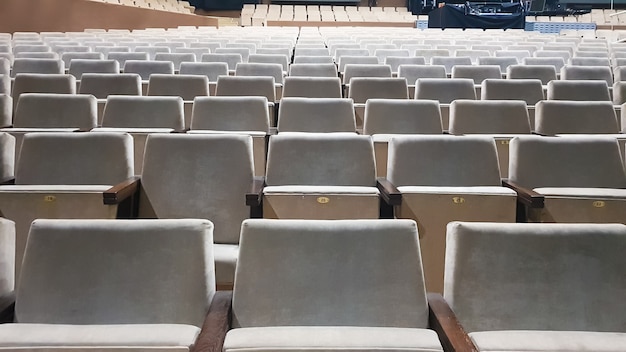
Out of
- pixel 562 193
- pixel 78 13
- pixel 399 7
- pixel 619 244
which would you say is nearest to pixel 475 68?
pixel 562 193

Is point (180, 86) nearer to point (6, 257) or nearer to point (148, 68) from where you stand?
point (148, 68)

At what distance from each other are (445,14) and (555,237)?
8.97ft

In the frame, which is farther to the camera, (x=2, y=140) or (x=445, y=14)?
(x=445, y=14)

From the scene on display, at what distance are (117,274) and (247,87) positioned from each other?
560mm

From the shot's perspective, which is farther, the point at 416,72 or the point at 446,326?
the point at 416,72

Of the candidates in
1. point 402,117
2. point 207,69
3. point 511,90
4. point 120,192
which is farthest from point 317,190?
point 207,69

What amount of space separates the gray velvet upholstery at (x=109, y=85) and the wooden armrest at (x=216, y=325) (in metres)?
0.59

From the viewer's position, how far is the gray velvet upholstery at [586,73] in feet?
3.16

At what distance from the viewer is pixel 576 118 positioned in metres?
0.67

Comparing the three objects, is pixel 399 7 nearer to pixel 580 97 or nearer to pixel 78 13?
pixel 78 13

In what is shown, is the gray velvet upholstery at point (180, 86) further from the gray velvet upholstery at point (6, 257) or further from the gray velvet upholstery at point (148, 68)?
the gray velvet upholstery at point (6, 257)

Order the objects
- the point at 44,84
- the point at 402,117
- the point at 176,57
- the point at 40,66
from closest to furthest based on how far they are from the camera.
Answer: the point at 402,117, the point at 44,84, the point at 40,66, the point at 176,57

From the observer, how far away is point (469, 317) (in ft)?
0.93

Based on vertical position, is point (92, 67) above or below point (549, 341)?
above
